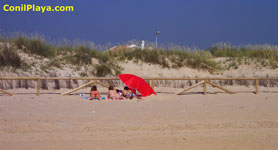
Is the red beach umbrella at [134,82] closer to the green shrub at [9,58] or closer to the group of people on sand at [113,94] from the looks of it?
the group of people on sand at [113,94]

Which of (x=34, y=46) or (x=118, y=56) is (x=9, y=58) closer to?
(x=34, y=46)

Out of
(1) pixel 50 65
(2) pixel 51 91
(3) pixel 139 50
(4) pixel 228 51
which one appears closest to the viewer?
(2) pixel 51 91

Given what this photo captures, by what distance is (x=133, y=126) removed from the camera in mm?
6941

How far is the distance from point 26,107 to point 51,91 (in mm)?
4955

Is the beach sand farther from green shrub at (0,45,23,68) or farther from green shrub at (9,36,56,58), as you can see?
green shrub at (9,36,56,58)

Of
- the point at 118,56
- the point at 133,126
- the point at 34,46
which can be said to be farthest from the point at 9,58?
the point at 133,126

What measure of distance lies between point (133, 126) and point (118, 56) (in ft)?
43.0

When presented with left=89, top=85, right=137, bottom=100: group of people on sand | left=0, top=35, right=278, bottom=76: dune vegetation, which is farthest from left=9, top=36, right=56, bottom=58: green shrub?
left=89, top=85, right=137, bottom=100: group of people on sand

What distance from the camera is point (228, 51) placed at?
22.8m

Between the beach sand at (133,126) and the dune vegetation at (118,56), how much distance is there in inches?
240

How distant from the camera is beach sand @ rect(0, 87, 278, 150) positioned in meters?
5.43

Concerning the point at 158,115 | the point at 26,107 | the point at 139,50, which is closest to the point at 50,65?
the point at 139,50

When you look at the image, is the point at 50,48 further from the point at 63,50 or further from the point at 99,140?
the point at 99,140

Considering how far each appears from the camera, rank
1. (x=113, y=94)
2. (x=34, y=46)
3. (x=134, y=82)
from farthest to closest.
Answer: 1. (x=34, y=46)
2. (x=134, y=82)
3. (x=113, y=94)
